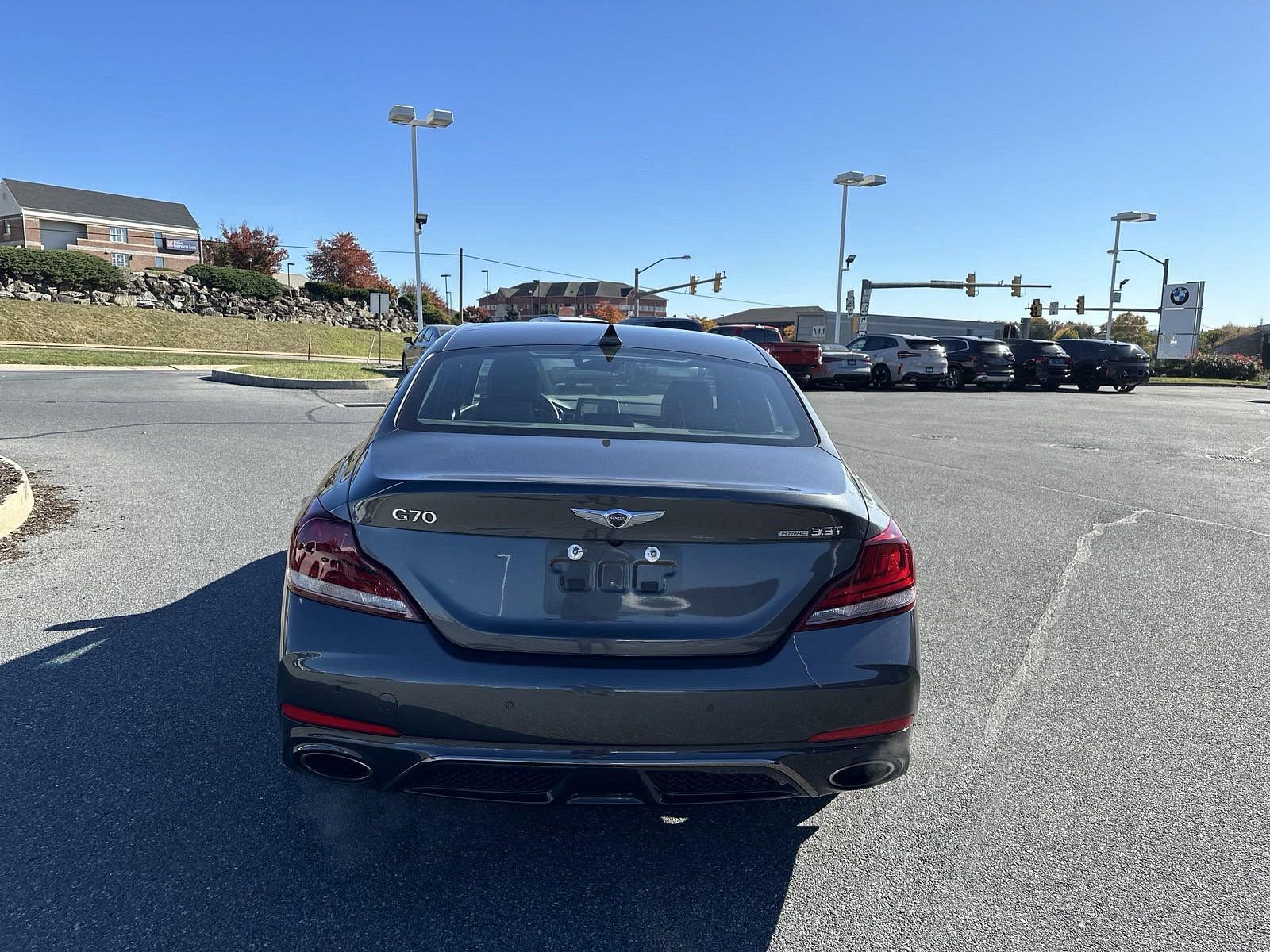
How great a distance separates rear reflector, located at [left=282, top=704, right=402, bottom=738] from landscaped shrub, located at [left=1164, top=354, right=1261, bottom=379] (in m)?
53.3

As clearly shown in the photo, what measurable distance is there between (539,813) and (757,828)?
0.73m

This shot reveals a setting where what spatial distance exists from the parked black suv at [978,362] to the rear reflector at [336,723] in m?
29.3

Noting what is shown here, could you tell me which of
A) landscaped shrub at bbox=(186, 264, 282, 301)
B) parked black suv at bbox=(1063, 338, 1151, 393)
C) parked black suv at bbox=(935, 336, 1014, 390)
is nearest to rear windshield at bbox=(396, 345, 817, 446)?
parked black suv at bbox=(935, 336, 1014, 390)

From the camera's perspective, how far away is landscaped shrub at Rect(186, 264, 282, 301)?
4050 cm

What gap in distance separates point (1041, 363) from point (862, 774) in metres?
31.8

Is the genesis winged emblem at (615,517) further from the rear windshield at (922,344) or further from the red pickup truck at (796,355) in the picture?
the rear windshield at (922,344)

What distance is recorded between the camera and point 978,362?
96.8 ft

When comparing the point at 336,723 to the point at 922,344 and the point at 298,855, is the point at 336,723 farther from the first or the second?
the point at 922,344

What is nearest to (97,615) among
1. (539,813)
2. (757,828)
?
(539,813)

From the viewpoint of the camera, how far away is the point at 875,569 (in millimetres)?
2438

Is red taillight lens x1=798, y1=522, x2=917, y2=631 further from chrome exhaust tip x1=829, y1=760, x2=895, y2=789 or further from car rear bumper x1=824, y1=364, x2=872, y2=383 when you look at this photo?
car rear bumper x1=824, y1=364, x2=872, y2=383

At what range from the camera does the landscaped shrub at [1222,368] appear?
44625 mm

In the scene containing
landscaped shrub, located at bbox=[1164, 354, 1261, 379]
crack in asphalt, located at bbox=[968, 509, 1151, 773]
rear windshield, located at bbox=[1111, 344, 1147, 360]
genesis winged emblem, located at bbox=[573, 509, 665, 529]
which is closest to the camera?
genesis winged emblem, located at bbox=[573, 509, 665, 529]

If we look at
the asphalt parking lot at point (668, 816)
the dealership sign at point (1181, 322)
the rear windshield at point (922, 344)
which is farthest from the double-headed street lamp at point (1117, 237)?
the asphalt parking lot at point (668, 816)
